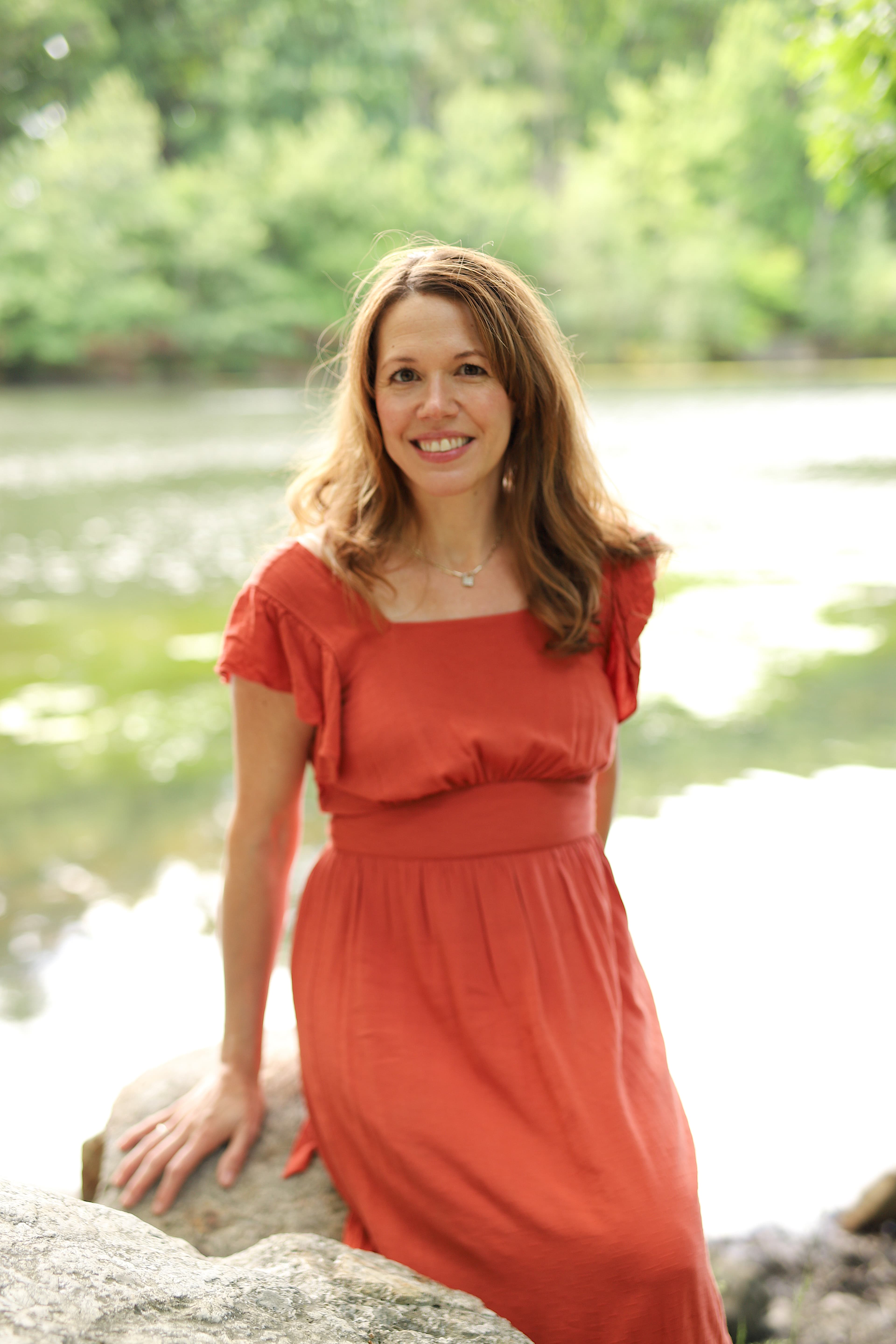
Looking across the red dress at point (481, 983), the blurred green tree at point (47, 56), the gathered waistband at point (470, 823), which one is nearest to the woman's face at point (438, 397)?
the red dress at point (481, 983)

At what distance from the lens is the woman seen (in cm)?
153

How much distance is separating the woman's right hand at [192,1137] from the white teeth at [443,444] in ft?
3.22

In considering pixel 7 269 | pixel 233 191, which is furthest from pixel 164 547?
pixel 233 191

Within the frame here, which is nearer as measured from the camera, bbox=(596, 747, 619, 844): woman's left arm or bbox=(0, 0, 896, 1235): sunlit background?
bbox=(596, 747, 619, 844): woman's left arm

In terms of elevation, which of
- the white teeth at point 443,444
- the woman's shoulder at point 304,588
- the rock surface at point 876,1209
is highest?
the white teeth at point 443,444

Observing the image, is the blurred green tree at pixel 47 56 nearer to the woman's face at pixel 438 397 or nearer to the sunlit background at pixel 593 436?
the sunlit background at pixel 593 436

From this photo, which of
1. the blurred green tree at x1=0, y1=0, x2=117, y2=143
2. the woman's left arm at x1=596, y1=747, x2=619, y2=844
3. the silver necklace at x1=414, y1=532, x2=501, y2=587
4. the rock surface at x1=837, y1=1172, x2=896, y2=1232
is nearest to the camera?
the silver necklace at x1=414, y1=532, x2=501, y2=587

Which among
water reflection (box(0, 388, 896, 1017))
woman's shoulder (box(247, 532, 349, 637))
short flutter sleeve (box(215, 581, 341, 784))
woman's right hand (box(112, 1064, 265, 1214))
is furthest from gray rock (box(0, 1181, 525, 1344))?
water reflection (box(0, 388, 896, 1017))

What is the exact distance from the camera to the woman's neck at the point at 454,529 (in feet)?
6.20

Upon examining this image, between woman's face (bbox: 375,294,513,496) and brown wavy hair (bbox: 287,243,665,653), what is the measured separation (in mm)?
20

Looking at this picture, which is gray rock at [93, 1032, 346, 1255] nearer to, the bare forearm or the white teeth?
the bare forearm

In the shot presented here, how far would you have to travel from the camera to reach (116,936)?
3.72 meters

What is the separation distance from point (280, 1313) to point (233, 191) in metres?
34.9

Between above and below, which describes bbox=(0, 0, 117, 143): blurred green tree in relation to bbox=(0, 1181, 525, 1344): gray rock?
above
